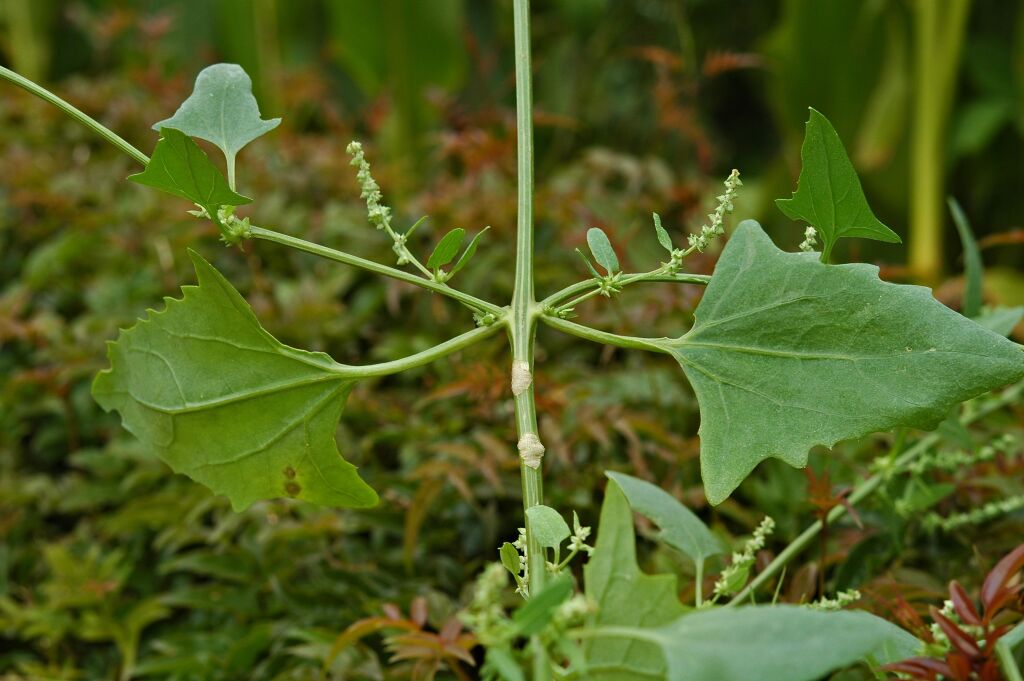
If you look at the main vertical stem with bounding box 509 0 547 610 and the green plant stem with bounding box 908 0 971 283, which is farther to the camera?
the green plant stem with bounding box 908 0 971 283

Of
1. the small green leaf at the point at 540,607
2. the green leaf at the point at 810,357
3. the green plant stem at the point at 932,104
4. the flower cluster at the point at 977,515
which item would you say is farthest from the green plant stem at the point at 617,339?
the green plant stem at the point at 932,104

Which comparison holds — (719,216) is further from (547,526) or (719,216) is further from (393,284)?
(393,284)

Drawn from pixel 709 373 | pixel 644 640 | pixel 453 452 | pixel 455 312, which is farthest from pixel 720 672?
pixel 455 312

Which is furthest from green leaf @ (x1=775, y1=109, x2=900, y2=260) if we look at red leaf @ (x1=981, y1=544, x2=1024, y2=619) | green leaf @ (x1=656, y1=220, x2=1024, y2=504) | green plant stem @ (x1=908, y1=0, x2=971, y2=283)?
green plant stem @ (x1=908, y1=0, x2=971, y2=283)

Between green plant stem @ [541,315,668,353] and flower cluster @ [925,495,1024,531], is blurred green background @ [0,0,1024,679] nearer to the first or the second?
flower cluster @ [925,495,1024,531]

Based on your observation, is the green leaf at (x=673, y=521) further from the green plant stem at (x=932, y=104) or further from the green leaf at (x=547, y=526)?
the green plant stem at (x=932, y=104)

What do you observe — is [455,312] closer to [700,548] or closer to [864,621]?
[700,548]

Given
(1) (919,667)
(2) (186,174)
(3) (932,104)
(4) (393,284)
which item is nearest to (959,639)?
(1) (919,667)
